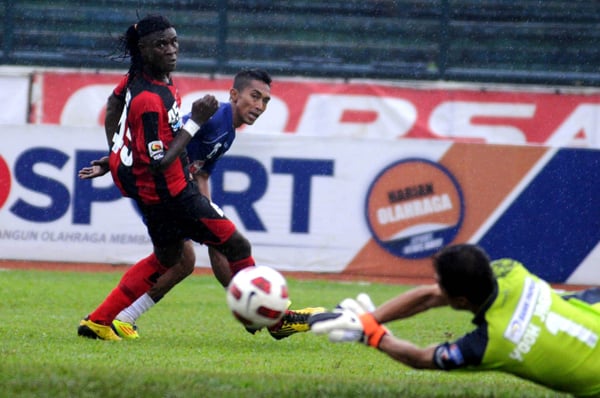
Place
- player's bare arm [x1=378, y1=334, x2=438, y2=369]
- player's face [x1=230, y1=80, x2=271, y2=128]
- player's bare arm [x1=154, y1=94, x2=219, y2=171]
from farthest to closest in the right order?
player's face [x1=230, y1=80, x2=271, y2=128] < player's bare arm [x1=154, y1=94, x2=219, y2=171] < player's bare arm [x1=378, y1=334, x2=438, y2=369]

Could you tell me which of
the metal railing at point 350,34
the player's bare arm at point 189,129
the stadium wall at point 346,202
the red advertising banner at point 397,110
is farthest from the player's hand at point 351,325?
the metal railing at point 350,34

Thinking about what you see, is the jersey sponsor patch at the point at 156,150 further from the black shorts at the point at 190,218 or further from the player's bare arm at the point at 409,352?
the player's bare arm at the point at 409,352

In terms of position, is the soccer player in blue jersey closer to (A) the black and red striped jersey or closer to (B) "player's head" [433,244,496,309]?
(A) the black and red striped jersey

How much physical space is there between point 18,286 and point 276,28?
5.81 m

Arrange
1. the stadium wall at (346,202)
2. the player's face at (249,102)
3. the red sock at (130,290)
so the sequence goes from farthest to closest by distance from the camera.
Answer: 1. the stadium wall at (346,202)
2. the player's face at (249,102)
3. the red sock at (130,290)

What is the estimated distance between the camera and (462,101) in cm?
1546

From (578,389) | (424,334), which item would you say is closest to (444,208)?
(424,334)

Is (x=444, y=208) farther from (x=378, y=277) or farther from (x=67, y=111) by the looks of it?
(x=67, y=111)

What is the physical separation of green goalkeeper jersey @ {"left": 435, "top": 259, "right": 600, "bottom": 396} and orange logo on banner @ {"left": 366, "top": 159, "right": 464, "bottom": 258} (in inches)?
317

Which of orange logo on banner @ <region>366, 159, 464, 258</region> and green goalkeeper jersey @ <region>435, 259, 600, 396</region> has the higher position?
green goalkeeper jersey @ <region>435, 259, 600, 396</region>

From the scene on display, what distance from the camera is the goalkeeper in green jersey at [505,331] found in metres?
5.43

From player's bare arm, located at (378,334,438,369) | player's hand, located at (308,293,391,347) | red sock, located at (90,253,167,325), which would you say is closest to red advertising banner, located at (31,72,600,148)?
red sock, located at (90,253,167,325)

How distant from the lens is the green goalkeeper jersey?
5.41 m

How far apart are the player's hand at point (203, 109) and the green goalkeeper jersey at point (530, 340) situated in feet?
9.07
